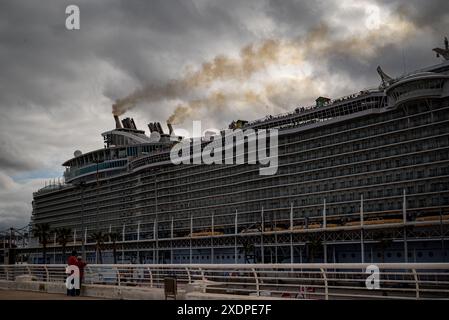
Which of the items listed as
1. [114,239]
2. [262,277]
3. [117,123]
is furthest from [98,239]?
[262,277]

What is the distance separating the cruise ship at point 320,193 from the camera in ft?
220

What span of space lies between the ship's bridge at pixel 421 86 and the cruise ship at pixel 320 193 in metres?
0.12

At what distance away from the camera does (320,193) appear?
79312mm

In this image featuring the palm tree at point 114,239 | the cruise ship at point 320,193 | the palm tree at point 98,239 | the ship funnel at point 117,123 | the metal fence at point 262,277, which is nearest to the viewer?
the metal fence at point 262,277

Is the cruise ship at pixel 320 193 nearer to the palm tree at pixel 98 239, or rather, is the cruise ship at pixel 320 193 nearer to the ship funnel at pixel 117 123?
the palm tree at pixel 98 239

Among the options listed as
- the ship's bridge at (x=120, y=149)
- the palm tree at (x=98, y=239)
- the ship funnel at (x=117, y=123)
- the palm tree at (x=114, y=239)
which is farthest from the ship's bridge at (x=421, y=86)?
the ship funnel at (x=117, y=123)

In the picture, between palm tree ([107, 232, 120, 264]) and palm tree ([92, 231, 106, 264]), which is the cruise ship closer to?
palm tree ([107, 232, 120, 264])

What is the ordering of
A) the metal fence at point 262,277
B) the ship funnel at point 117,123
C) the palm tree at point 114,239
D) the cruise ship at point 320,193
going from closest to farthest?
the metal fence at point 262,277, the cruise ship at point 320,193, the palm tree at point 114,239, the ship funnel at point 117,123

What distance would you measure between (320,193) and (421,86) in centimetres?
2042

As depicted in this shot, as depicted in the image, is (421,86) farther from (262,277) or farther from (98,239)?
(262,277)
